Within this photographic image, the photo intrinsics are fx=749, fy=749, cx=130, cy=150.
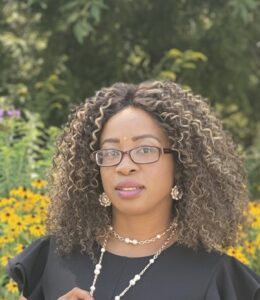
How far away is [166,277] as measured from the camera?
224cm

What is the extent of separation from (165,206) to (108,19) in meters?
3.66

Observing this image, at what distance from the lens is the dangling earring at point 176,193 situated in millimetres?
2326

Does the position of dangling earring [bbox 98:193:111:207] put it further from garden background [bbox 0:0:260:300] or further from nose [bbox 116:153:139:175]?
garden background [bbox 0:0:260:300]

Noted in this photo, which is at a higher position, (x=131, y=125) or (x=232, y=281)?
(x=131, y=125)

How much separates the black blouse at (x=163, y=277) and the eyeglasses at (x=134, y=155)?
0.98ft

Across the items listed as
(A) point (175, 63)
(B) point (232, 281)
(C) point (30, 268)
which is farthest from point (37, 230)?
(A) point (175, 63)

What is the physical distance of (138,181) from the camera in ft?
7.18

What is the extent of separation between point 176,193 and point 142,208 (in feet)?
0.51

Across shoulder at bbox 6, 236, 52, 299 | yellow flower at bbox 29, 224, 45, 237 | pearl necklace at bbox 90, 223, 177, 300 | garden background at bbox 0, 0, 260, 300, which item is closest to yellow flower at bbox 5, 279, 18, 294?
yellow flower at bbox 29, 224, 45, 237

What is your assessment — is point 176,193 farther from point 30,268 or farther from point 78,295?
point 30,268

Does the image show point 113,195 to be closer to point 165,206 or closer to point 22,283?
point 165,206

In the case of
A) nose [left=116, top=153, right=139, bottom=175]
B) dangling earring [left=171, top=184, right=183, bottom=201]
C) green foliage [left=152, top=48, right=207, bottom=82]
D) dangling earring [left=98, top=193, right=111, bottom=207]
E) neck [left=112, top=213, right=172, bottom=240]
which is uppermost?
green foliage [left=152, top=48, right=207, bottom=82]

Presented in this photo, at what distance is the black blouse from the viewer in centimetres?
221

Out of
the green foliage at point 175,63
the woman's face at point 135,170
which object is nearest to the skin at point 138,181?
the woman's face at point 135,170
